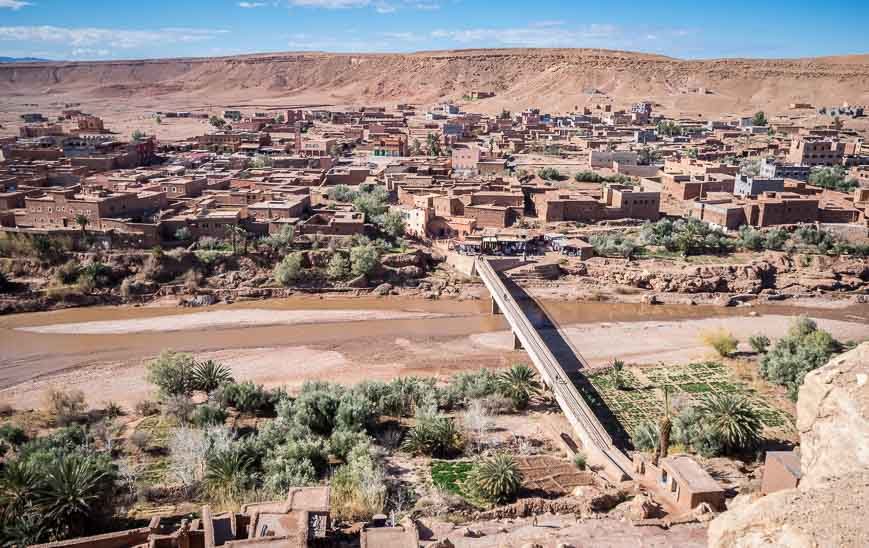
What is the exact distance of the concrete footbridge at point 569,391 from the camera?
14020mm

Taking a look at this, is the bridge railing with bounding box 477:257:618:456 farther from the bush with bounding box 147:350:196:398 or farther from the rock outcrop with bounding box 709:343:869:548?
the bush with bounding box 147:350:196:398

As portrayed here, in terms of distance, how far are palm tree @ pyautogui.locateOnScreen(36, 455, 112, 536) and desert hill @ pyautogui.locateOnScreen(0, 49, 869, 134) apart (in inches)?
3121

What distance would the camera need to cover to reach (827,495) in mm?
4621

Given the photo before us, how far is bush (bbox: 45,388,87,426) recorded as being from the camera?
16.2 metres

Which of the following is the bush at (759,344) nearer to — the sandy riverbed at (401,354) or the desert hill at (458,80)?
the sandy riverbed at (401,354)

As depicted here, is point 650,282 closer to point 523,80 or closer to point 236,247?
point 236,247

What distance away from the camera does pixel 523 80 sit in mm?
103625

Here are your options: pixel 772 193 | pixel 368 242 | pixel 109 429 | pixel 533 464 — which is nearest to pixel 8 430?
pixel 109 429

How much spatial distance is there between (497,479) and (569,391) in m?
5.18

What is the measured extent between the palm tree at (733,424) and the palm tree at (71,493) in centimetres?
1278

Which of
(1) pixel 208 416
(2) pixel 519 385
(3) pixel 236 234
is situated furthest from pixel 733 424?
(3) pixel 236 234

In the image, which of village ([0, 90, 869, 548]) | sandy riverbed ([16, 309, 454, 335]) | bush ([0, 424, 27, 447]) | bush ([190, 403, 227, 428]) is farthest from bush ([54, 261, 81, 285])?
bush ([190, 403, 227, 428])

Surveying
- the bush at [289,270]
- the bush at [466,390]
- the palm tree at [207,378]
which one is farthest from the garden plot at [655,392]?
the bush at [289,270]

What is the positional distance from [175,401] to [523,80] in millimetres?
96489
